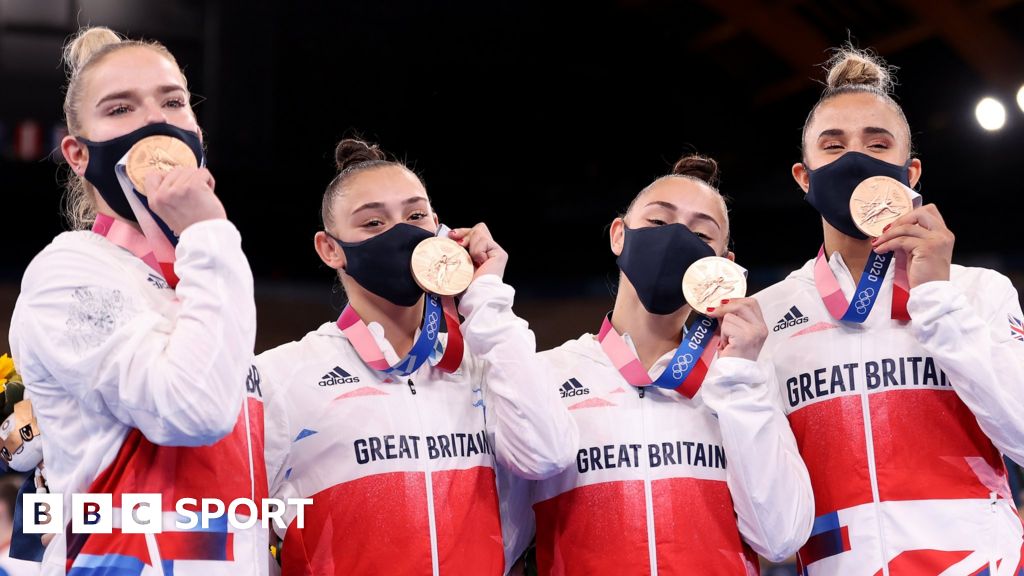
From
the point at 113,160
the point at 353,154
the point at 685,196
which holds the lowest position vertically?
the point at 113,160

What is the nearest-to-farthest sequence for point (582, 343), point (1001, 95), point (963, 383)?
point (963, 383), point (582, 343), point (1001, 95)

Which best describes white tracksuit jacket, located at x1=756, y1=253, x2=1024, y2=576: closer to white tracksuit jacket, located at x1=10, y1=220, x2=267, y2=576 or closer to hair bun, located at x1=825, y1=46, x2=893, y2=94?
hair bun, located at x1=825, y1=46, x2=893, y2=94

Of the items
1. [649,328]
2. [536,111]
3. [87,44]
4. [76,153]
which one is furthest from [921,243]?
[536,111]

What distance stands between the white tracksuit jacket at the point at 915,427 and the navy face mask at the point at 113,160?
174cm

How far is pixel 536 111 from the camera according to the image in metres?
9.72

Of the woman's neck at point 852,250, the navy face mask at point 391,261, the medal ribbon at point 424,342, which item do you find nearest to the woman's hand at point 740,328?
the woman's neck at point 852,250

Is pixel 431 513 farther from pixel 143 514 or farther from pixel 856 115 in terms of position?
pixel 856 115

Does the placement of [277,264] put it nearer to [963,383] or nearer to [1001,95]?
[1001,95]

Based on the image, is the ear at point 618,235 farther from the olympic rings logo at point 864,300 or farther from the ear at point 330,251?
the ear at point 330,251

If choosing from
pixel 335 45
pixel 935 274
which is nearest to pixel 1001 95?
pixel 335 45

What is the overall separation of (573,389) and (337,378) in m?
0.65

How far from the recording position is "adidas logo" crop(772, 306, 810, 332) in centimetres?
317

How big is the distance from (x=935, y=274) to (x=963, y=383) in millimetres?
279

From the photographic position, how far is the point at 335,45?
9258 mm
